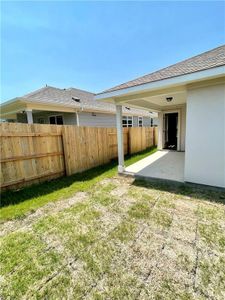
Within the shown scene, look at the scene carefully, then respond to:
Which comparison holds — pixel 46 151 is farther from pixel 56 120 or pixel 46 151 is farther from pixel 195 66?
pixel 56 120

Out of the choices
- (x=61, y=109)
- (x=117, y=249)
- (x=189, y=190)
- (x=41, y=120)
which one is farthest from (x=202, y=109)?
(x=41, y=120)

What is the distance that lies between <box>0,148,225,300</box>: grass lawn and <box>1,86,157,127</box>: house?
253 inches

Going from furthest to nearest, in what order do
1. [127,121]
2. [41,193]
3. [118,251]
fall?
[127,121] → [41,193] → [118,251]

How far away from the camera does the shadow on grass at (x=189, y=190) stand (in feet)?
12.2

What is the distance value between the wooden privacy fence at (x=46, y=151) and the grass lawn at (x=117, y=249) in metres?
1.18

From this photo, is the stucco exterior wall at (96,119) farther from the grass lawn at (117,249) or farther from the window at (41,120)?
the grass lawn at (117,249)

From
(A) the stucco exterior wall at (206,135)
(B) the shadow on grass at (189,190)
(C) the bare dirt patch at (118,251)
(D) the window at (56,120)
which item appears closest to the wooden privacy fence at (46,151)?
(C) the bare dirt patch at (118,251)

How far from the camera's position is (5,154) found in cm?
414

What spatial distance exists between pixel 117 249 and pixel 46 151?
13.3ft

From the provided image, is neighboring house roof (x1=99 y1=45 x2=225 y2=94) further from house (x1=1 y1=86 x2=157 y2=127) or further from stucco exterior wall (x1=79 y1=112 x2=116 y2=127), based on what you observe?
stucco exterior wall (x1=79 y1=112 x2=116 y2=127)

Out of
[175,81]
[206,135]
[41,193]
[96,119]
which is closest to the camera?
[175,81]

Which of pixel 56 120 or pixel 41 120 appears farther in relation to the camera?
pixel 41 120

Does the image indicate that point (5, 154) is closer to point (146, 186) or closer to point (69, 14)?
point (146, 186)

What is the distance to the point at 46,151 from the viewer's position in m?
5.10
